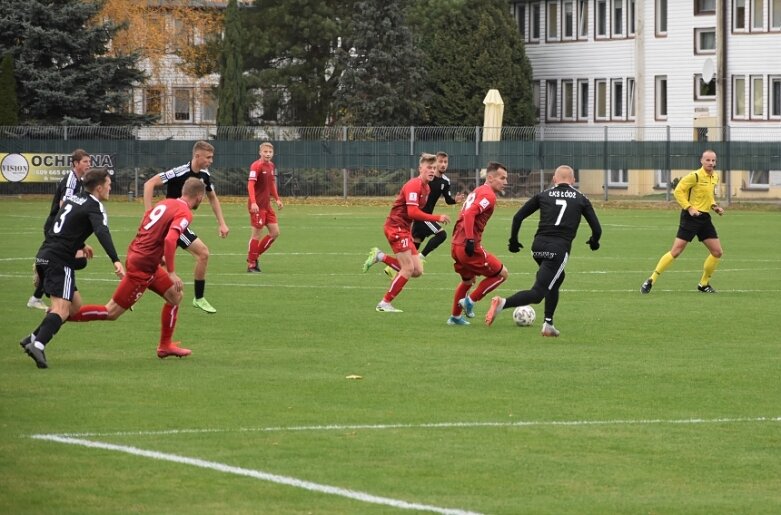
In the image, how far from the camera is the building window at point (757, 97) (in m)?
65.3

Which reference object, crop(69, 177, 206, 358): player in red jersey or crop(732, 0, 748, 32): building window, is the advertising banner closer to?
crop(732, 0, 748, 32): building window

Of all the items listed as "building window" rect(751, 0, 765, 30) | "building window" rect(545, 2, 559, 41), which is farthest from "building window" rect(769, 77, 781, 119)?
"building window" rect(545, 2, 559, 41)

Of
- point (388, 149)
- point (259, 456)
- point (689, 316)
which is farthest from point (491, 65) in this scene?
point (259, 456)

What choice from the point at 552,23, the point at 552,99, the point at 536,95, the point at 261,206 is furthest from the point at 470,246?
the point at 536,95

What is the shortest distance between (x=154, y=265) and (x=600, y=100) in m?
59.7

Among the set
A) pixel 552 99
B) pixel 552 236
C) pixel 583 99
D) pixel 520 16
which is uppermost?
pixel 520 16

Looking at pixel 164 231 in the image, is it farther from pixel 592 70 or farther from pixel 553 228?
pixel 592 70

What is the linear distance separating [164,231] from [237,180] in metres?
41.6

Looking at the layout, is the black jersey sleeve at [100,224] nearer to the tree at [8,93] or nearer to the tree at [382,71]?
the tree at [8,93]

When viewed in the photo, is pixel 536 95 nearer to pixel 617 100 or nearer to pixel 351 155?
pixel 617 100

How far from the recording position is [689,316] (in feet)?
62.6

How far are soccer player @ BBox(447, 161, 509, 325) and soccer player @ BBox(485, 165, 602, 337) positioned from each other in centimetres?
58

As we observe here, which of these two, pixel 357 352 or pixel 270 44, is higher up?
pixel 270 44

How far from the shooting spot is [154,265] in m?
14.2
